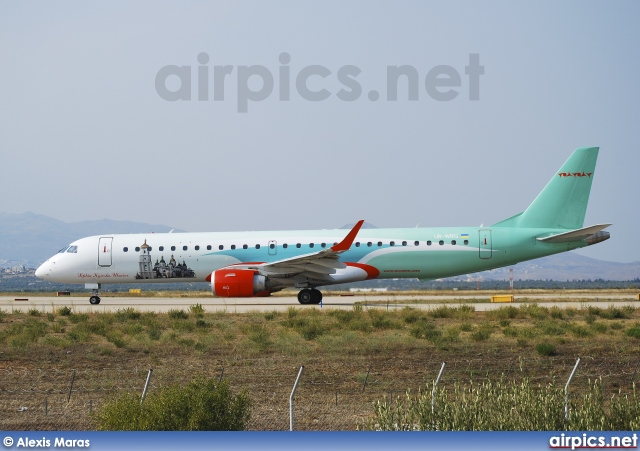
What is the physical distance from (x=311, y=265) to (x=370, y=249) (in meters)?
2.86

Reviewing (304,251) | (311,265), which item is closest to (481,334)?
(311,265)

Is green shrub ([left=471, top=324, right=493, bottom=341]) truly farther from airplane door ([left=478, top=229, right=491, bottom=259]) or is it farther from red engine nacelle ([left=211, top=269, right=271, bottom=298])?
red engine nacelle ([left=211, top=269, right=271, bottom=298])

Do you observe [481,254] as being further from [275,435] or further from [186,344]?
[275,435]

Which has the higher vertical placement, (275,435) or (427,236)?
(427,236)

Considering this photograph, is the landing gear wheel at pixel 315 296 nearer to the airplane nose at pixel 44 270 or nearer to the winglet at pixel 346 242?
the winglet at pixel 346 242

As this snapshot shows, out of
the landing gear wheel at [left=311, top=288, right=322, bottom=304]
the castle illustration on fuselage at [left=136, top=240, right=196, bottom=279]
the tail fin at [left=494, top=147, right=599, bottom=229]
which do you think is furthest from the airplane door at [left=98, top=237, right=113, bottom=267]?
the tail fin at [left=494, top=147, right=599, bottom=229]

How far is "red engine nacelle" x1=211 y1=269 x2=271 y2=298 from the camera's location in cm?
3222

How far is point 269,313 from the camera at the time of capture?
2902cm

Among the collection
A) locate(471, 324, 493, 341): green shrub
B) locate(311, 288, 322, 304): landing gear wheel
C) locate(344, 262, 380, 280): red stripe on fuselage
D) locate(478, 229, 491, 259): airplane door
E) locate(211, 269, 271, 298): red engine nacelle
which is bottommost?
locate(471, 324, 493, 341): green shrub

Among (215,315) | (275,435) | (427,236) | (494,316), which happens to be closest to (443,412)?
(275,435)

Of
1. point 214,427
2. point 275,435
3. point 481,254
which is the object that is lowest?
point 214,427

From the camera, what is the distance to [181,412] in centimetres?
1076

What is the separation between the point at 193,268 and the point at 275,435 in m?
29.9

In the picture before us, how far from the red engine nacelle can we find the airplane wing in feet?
1.86
